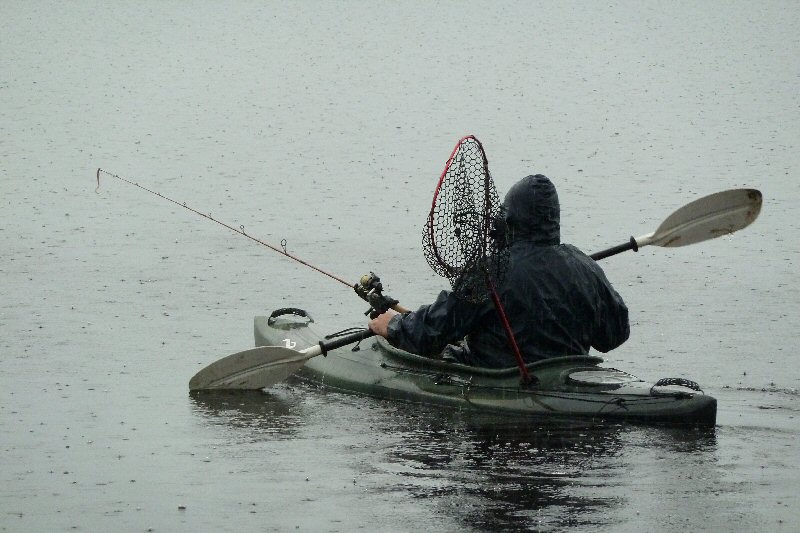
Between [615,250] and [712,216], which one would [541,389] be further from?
[712,216]

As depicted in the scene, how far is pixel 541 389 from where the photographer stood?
9398 mm

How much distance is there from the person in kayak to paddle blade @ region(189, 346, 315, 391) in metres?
1.23

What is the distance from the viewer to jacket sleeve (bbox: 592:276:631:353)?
31.3 feet

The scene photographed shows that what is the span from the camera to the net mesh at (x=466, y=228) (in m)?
9.31


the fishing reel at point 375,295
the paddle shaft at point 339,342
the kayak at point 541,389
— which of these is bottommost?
the kayak at point 541,389

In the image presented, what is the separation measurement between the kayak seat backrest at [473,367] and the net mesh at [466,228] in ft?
1.56

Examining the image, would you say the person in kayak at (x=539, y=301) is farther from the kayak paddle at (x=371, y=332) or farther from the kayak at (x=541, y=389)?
the kayak paddle at (x=371, y=332)

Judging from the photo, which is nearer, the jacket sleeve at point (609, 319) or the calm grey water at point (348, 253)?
the calm grey water at point (348, 253)

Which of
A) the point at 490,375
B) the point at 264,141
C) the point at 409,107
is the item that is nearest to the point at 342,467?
the point at 490,375

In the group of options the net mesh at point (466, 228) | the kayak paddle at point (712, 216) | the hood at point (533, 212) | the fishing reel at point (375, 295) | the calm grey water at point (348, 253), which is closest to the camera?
the calm grey water at point (348, 253)

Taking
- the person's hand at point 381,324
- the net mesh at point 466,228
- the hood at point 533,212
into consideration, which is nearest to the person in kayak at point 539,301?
the hood at point 533,212

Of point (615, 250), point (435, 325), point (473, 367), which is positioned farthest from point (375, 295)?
point (615, 250)

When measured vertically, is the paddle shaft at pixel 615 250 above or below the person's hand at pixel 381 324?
above

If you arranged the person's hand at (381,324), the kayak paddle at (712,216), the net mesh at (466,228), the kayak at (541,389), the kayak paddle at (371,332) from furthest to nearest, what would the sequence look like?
the kayak paddle at (712,216)
the kayak paddle at (371,332)
the person's hand at (381,324)
the net mesh at (466,228)
the kayak at (541,389)
